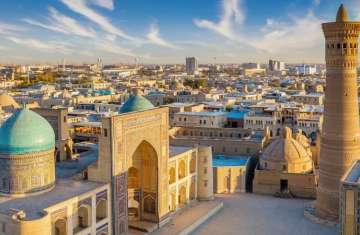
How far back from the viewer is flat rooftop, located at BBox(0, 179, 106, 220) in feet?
56.4

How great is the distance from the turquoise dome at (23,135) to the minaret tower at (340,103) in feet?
49.9

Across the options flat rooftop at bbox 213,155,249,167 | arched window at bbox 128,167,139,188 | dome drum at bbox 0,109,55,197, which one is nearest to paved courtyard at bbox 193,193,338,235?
flat rooftop at bbox 213,155,249,167

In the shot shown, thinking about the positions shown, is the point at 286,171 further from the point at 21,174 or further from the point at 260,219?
the point at 21,174

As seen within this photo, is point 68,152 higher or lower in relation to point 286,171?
higher

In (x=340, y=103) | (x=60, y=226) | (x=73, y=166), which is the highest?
(x=340, y=103)

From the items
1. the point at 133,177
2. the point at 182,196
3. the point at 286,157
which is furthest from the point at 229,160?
the point at 133,177

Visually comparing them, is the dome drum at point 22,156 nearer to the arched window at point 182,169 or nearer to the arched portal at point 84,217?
the arched portal at point 84,217

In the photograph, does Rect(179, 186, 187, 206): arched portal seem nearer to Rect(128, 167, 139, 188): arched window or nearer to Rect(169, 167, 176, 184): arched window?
Rect(169, 167, 176, 184): arched window

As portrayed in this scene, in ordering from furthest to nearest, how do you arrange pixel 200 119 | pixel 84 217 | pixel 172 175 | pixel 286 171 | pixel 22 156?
1. pixel 200 119
2. pixel 286 171
3. pixel 172 175
4. pixel 84 217
5. pixel 22 156

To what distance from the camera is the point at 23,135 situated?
1891cm

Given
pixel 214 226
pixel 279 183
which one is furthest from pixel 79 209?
pixel 279 183

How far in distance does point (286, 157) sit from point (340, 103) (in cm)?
746

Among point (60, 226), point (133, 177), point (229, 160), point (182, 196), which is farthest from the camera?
point (229, 160)

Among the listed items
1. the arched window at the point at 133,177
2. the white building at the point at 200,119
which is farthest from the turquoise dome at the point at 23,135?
the white building at the point at 200,119
